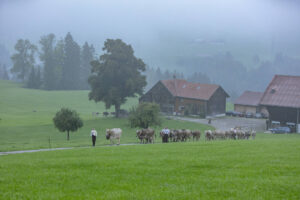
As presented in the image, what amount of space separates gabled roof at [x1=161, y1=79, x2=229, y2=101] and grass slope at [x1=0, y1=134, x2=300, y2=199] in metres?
59.5

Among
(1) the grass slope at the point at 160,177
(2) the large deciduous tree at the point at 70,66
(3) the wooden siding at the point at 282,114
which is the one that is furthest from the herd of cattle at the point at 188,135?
(2) the large deciduous tree at the point at 70,66

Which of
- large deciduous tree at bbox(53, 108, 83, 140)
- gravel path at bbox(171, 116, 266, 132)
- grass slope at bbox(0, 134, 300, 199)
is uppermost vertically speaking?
large deciduous tree at bbox(53, 108, 83, 140)

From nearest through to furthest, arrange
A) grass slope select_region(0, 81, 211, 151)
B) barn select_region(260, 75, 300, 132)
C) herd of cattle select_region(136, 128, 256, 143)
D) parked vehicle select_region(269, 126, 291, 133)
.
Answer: herd of cattle select_region(136, 128, 256, 143) → grass slope select_region(0, 81, 211, 151) → parked vehicle select_region(269, 126, 291, 133) → barn select_region(260, 75, 300, 132)

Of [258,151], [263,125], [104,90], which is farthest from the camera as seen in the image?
[104,90]

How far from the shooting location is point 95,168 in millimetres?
15477

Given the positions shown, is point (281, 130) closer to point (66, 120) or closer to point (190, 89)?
point (190, 89)

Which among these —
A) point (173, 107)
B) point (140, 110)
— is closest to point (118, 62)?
point (173, 107)

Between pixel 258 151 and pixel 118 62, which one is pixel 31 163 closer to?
pixel 258 151

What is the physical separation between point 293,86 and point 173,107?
29.1 metres

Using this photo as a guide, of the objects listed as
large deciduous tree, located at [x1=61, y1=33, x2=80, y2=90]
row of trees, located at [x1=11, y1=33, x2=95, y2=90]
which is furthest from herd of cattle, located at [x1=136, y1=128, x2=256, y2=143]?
large deciduous tree, located at [x1=61, y1=33, x2=80, y2=90]

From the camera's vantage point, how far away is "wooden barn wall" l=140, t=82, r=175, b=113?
81069mm

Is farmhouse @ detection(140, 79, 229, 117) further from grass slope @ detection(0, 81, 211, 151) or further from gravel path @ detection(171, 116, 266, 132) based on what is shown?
grass slope @ detection(0, 81, 211, 151)

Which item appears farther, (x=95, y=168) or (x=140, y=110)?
(x=140, y=110)

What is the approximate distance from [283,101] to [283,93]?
5.62ft
